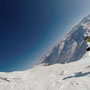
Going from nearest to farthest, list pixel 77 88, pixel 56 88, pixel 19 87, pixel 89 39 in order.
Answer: pixel 77 88 → pixel 56 88 → pixel 19 87 → pixel 89 39

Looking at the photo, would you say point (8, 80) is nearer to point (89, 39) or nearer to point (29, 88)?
point (29, 88)

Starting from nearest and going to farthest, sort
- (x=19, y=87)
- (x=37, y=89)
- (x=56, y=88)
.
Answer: (x=56, y=88), (x=37, y=89), (x=19, y=87)

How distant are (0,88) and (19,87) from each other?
281 centimetres

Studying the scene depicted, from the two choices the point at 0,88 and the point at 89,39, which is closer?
the point at 0,88

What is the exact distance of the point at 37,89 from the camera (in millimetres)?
15516

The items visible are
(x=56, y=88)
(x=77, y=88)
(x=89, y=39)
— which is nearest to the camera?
(x=77, y=88)

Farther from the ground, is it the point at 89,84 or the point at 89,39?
the point at 89,39

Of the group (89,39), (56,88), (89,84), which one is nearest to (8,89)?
(56,88)

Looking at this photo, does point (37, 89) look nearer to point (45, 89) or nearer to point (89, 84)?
point (45, 89)

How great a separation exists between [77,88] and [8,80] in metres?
12.6

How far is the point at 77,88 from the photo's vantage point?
12953 mm

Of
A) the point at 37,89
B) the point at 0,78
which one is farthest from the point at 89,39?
the point at 0,78

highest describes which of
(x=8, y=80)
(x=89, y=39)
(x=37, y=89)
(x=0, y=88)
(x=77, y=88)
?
(x=89, y=39)

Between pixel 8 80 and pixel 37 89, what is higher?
pixel 8 80
